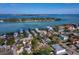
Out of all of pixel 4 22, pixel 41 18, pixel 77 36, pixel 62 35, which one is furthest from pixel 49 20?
pixel 4 22

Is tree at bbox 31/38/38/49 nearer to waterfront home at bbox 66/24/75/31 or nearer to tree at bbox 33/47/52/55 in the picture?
tree at bbox 33/47/52/55

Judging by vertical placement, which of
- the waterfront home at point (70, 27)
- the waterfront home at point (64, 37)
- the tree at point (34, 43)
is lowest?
the tree at point (34, 43)

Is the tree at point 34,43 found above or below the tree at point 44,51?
above

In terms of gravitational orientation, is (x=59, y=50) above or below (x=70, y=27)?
below

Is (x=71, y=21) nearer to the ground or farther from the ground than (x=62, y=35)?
farther from the ground

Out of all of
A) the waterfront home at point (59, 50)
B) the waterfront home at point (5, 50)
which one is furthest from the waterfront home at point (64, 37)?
the waterfront home at point (5, 50)

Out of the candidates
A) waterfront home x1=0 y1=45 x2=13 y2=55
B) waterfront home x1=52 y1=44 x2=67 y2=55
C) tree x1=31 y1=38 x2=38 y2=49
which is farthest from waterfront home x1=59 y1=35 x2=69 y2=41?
waterfront home x1=0 y1=45 x2=13 y2=55

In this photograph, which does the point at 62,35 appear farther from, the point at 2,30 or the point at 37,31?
the point at 2,30

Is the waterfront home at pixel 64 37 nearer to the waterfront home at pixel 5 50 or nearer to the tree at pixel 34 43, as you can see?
the tree at pixel 34 43

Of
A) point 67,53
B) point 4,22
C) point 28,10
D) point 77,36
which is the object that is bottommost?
point 67,53

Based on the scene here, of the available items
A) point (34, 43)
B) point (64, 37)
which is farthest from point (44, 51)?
point (64, 37)

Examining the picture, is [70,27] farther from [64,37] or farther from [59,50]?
[59,50]
